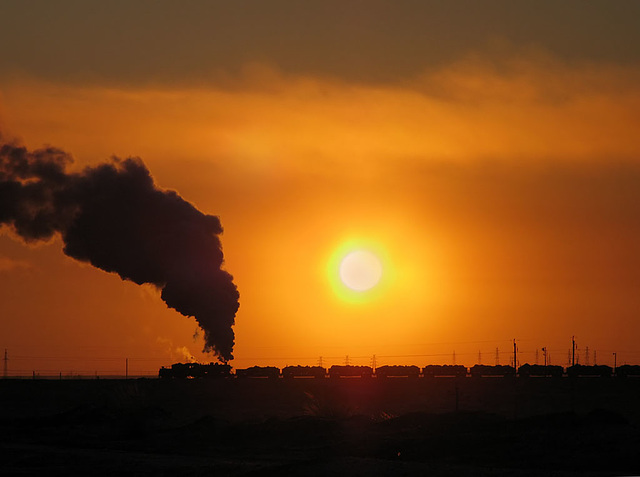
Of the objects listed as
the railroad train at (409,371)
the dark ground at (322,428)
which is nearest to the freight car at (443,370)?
the railroad train at (409,371)

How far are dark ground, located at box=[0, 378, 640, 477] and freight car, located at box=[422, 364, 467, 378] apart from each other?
18.7m

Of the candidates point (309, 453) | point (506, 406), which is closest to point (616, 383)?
point (506, 406)

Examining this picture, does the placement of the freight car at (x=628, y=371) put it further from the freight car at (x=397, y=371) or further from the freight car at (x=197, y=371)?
the freight car at (x=197, y=371)

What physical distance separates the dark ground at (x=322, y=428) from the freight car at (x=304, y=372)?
52.5 ft

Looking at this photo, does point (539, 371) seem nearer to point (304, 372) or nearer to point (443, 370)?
point (443, 370)

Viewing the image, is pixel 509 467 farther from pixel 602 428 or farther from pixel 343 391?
pixel 343 391

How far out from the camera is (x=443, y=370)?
138250 millimetres

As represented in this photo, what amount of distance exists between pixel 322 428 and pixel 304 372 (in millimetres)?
56241

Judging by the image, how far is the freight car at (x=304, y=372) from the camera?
138 metres

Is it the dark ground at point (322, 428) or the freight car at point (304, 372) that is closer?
the dark ground at point (322, 428)

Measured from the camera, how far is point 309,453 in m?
72.0

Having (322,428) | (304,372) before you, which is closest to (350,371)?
(304,372)

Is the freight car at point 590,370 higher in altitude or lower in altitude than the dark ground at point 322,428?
Result: higher

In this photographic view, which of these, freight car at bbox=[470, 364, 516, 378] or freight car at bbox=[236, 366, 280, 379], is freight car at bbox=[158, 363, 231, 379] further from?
freight car at bbox=[470, 364, 516, 378]
